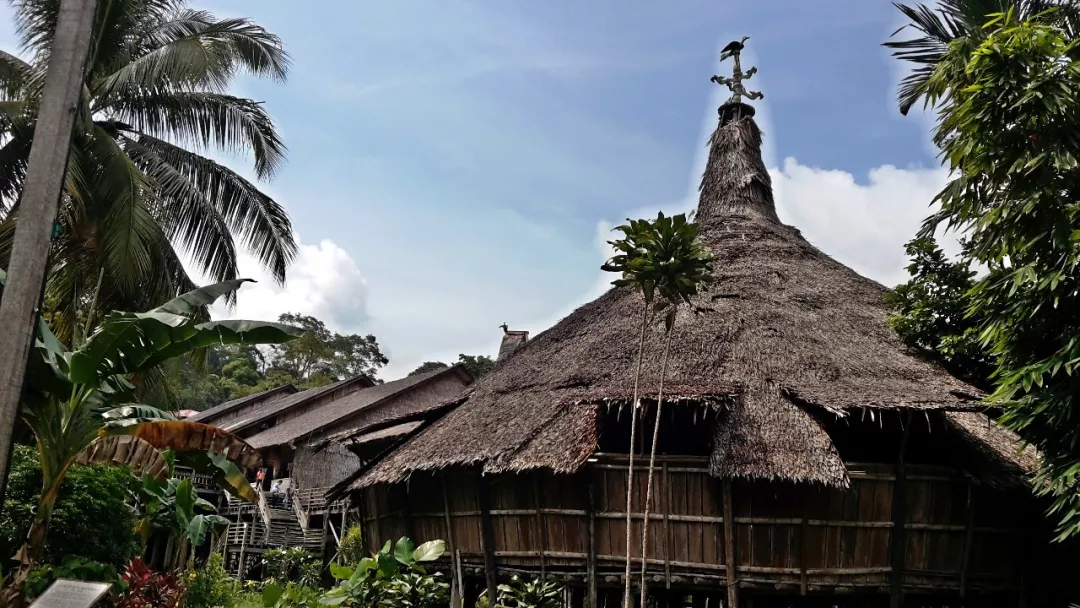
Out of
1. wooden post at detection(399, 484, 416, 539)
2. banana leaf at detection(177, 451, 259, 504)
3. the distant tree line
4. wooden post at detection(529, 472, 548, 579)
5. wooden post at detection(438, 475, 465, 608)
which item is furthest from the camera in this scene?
the distant tree line

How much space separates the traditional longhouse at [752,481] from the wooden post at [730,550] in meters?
0.02

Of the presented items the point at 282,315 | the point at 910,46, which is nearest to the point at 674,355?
the point at 910,46

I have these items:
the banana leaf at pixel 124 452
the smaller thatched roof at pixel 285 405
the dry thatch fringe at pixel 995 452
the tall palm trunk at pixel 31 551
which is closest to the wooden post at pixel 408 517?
the banana leaf at pixel 124 452

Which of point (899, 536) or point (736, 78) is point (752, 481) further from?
point (736, 78)

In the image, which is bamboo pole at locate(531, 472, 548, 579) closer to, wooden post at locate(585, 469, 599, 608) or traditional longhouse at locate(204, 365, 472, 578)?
wooden post at locate(585, 469, 599, 608)

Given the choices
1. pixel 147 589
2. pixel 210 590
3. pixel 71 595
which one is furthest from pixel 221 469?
pixel 210 590

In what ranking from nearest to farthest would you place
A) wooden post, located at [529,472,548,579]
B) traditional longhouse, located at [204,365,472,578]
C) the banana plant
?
the banana plant < wooden post, located at [529,472,548,579] < traditional longhouse, located at [204,365,472,578]

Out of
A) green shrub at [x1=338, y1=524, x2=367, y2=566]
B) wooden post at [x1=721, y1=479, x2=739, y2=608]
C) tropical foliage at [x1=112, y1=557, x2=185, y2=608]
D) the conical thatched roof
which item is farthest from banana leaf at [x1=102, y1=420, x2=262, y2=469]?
green shrub at [x1=338, y1=524, x2=367, y2=566]

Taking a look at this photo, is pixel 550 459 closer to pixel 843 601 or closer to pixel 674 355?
pixel 674 355

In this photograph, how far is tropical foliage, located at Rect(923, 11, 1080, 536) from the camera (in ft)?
26.2

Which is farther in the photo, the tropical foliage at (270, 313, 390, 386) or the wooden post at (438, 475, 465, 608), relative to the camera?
the tropical foliage at (270, 313, 390, 386)

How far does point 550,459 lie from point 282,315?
1890 inches

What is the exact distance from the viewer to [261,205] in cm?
1338

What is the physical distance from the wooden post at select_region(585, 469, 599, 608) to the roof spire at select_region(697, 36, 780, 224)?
8.58m
